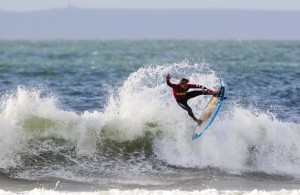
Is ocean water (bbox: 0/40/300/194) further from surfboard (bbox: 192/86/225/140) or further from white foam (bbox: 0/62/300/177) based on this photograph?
surfboard (bbox: 192/86/225/140)

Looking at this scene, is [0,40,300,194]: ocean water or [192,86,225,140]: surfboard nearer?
[0,40,300,194]: ocean water

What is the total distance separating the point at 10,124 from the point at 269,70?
28881 mm

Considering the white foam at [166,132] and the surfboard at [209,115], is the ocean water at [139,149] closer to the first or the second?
the white foam at [166,132]

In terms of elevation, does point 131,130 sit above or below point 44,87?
below

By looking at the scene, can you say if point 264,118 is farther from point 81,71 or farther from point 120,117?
point 81,71

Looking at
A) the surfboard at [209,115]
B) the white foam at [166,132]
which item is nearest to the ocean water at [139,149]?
the white foam at [166,132]

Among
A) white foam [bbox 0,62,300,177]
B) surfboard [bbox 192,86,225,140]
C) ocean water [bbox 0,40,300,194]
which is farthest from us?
white foam [bbox 0,62,300,177]

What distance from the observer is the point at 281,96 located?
30812 millimetres

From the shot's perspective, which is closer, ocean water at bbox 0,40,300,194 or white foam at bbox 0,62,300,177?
ocean water at bbox 0,40,300,194

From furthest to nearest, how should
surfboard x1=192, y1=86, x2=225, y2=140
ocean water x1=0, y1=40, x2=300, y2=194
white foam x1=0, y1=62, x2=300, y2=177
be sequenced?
white foam x1=0, y1=62, x2=300, y2=177 < surfboard x1=192, y1=86, x2=225, y2=140 < ocean water x1=0, y1=40, x2=300, y2=194

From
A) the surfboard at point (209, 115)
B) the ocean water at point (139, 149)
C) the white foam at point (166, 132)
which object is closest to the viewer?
the ocean water at point (139, 149)

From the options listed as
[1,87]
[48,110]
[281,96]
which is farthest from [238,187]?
[1,87]

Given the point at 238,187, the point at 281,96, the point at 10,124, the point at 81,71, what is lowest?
the point at 238,187

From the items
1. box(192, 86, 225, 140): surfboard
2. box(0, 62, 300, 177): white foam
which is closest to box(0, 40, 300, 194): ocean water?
box(0, 62, 300, 177): white foam
